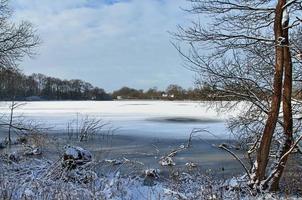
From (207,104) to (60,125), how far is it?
59.3 ft

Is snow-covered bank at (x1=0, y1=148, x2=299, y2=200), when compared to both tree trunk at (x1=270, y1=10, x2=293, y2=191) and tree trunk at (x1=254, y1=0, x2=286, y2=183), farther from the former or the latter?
tree trunk at (x1=270, y1=10, x2=293, y2=191)

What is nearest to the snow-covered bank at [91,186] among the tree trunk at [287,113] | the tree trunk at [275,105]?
the tree trunk at [275,105]

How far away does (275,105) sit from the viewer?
28.5ft

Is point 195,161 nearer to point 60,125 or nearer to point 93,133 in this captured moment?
point 93,133

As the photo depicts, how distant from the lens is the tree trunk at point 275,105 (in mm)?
8484

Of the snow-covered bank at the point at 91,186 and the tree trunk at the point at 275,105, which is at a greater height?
the tree trunk at the point at 275,105

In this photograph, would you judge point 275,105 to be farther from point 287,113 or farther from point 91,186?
point 91,186

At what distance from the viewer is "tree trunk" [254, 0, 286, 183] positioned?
27.8 feet

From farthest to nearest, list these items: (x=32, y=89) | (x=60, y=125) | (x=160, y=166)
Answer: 1. (x=32, y=89)
2. (x=60, y=125)
3. (x=160, y=166)

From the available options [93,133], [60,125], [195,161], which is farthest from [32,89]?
[195,161]

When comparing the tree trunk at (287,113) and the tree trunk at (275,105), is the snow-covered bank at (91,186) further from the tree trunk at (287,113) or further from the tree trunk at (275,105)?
the tree trunk at (287,113)

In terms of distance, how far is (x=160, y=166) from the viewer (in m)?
12.8

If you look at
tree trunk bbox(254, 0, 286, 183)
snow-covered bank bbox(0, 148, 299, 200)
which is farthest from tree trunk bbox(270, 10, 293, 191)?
snow-covered bank bbox(0, 148, 299, 200)

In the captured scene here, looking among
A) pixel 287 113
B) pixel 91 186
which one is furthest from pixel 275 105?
pixel 91 186
